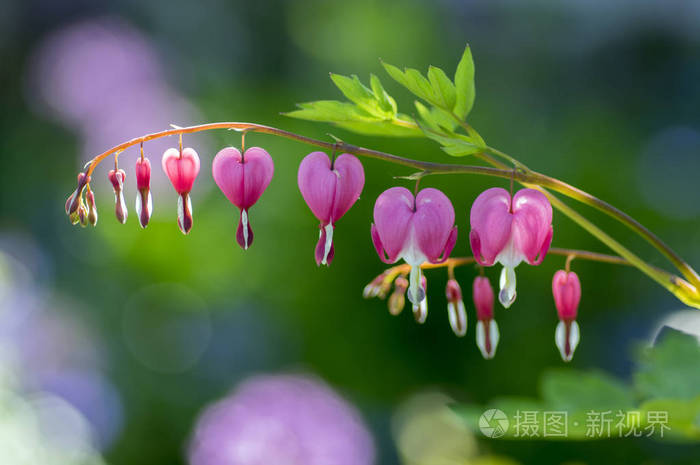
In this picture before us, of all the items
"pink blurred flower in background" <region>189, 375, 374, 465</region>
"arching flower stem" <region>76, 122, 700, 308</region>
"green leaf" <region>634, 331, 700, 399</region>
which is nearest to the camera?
"arching flower stem" <region>76, 122, 700, 308</region>

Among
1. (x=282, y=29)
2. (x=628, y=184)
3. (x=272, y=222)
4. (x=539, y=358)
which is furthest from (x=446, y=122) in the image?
(x=282, y=29)

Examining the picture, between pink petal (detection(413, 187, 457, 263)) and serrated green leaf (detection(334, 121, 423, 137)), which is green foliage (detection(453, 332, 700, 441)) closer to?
pink petal (detection(413, 187, 457, 263))

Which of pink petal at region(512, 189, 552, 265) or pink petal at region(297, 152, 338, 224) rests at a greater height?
pink petal at region(297, 152, 338, 224)

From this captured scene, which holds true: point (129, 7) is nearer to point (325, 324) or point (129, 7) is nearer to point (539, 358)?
point (325, 324)

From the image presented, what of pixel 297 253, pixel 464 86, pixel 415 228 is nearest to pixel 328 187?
pixel 415 228

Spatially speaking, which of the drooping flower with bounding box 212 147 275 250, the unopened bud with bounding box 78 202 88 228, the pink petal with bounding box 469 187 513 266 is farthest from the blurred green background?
the unopened bud with bounding box 78 202 88 228

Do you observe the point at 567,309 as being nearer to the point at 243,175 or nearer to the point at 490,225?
the point at 490,225

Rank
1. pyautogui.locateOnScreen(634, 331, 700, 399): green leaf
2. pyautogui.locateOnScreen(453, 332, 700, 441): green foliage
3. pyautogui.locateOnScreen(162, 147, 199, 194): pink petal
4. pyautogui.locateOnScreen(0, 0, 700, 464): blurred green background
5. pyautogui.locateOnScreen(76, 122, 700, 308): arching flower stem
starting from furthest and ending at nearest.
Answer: pyautogui.locateOnScreen(0, 0, 700, 464): blurred green background → pyautogui.locateOnScreen(634, 331, 700, 399): green leaf → pyautogui.locateOnScreen(453, 332, 700, 441): green foliage → pyautogui.locateOnScreen(162, 147, 199, 194): pink petal → pyautogui.locateOnScreen(76, 122, 700, 308): arching flower stem

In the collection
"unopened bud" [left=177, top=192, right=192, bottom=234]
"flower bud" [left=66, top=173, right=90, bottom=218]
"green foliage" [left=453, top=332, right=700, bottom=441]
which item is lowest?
"green foliage" [left=453, top=332, right=700, bottom=441]
